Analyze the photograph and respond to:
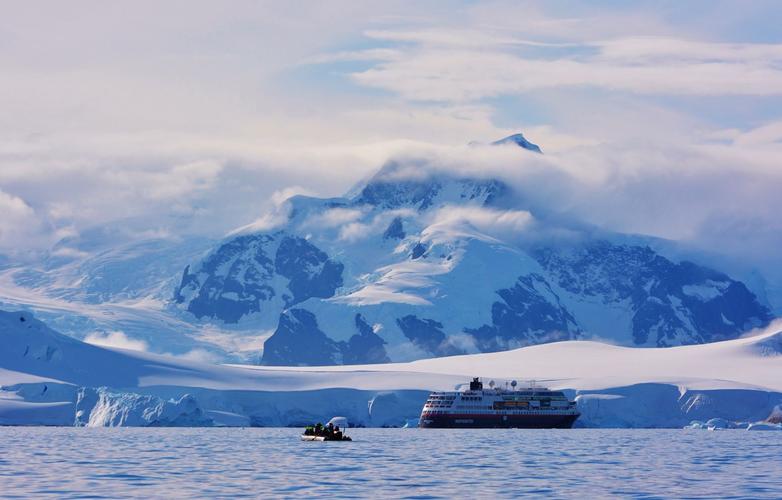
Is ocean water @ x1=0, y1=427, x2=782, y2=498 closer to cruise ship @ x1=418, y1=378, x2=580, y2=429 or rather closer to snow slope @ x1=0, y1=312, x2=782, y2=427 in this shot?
snow slope @ x1=0, y1=312, x2=782, y2=427

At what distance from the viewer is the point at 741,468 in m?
73.3

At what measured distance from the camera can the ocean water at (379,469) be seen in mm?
58531

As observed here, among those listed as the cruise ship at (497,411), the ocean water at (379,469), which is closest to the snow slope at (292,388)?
the cruise ship at (497,411)

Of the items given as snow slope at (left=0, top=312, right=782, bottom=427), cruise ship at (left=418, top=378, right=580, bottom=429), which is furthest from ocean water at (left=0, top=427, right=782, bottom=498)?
cruise ship at (left=418, top=378, right=580, bottom=429)

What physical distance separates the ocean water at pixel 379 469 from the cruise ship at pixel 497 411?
190 ft

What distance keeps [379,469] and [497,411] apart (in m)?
93.7

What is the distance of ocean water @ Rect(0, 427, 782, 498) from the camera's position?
5853 cm

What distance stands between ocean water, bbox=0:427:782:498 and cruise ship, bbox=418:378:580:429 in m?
58.0

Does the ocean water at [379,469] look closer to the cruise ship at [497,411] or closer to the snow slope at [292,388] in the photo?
the snow slope at [292,388]

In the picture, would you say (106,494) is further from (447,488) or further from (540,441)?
(540,441)

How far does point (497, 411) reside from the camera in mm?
164750

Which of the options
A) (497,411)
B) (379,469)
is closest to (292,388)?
(497,411)

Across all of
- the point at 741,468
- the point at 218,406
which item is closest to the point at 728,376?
the point at 218,406

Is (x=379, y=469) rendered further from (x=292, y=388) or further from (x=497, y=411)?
(x=292, y=388)
